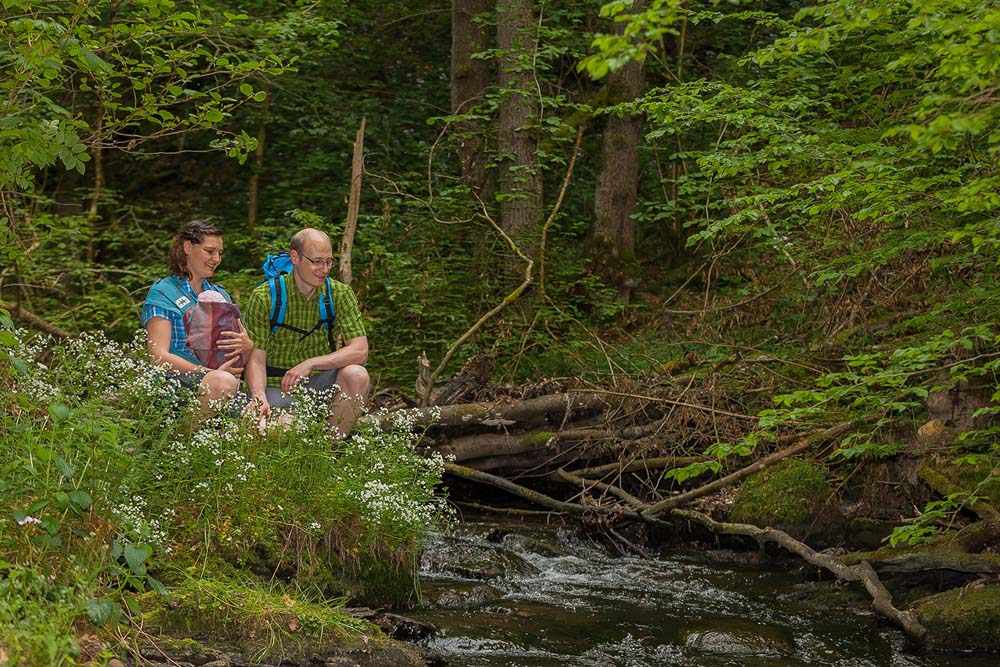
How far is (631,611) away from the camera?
8133 mm

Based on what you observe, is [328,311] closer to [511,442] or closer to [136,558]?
[136,558]

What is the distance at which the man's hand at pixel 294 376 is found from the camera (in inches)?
305

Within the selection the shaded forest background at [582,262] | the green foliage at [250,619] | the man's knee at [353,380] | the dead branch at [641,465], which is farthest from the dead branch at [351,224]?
the green foliage at [250,619]

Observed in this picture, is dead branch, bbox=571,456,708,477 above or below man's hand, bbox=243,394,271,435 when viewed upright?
below

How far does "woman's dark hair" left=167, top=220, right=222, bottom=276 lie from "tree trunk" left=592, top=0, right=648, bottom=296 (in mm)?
8699

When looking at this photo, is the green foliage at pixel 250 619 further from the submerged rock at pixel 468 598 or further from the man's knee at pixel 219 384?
the submerged rock at pixel 468 598

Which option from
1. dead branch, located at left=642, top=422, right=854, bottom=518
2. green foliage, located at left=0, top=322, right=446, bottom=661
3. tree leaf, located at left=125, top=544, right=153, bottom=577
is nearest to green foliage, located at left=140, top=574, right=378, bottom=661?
green foliage, located at left=0, top=322, right=446, bottom=661

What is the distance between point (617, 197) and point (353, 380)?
339 inches

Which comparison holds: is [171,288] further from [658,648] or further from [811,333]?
[811,333]

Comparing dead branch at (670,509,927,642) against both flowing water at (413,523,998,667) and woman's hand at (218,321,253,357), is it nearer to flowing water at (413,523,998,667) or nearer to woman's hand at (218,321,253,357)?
flowing water at (413,523,998,667)

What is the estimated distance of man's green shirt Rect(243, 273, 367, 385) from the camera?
805 centimetres

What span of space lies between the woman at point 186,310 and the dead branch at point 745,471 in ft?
12.6

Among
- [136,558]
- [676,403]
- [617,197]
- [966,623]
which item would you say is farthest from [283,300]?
[617,197]

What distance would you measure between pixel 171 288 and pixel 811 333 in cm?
650
